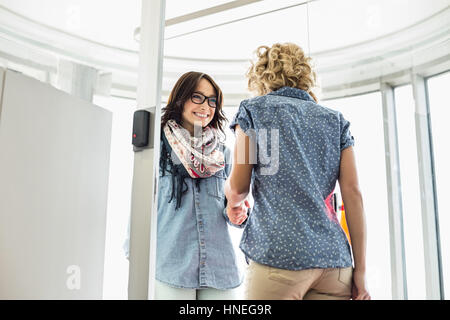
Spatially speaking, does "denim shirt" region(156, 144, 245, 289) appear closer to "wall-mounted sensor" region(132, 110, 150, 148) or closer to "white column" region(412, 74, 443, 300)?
"wall-mounted sensor" region(132, 110, 150, 148)

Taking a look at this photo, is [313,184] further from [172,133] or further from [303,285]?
[172,133]

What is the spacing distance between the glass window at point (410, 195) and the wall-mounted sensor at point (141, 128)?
3.12ft

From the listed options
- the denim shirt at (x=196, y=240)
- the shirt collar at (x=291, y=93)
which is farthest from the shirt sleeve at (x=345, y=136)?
the denim shirt at (x=196, y=240)

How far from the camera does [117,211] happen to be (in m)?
1.12

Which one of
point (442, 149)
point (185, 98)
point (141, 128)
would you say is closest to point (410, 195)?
point (442, 149)

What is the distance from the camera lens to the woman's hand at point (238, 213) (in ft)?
4.15

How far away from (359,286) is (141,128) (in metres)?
0.70

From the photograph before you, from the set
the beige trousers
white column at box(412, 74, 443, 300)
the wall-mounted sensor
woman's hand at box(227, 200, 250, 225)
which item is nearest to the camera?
the beige trousers

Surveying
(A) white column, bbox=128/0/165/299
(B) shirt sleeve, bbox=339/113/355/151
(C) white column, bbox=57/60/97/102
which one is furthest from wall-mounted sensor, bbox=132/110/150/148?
(B) shirt sleeve, bbox=339/113/355/151

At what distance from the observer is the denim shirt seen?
1281mm

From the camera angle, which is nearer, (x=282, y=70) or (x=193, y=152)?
(x=282, y=70)

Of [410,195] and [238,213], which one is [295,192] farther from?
[410,195]

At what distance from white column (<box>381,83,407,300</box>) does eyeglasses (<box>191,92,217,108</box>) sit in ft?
2.14

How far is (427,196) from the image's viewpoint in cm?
141
